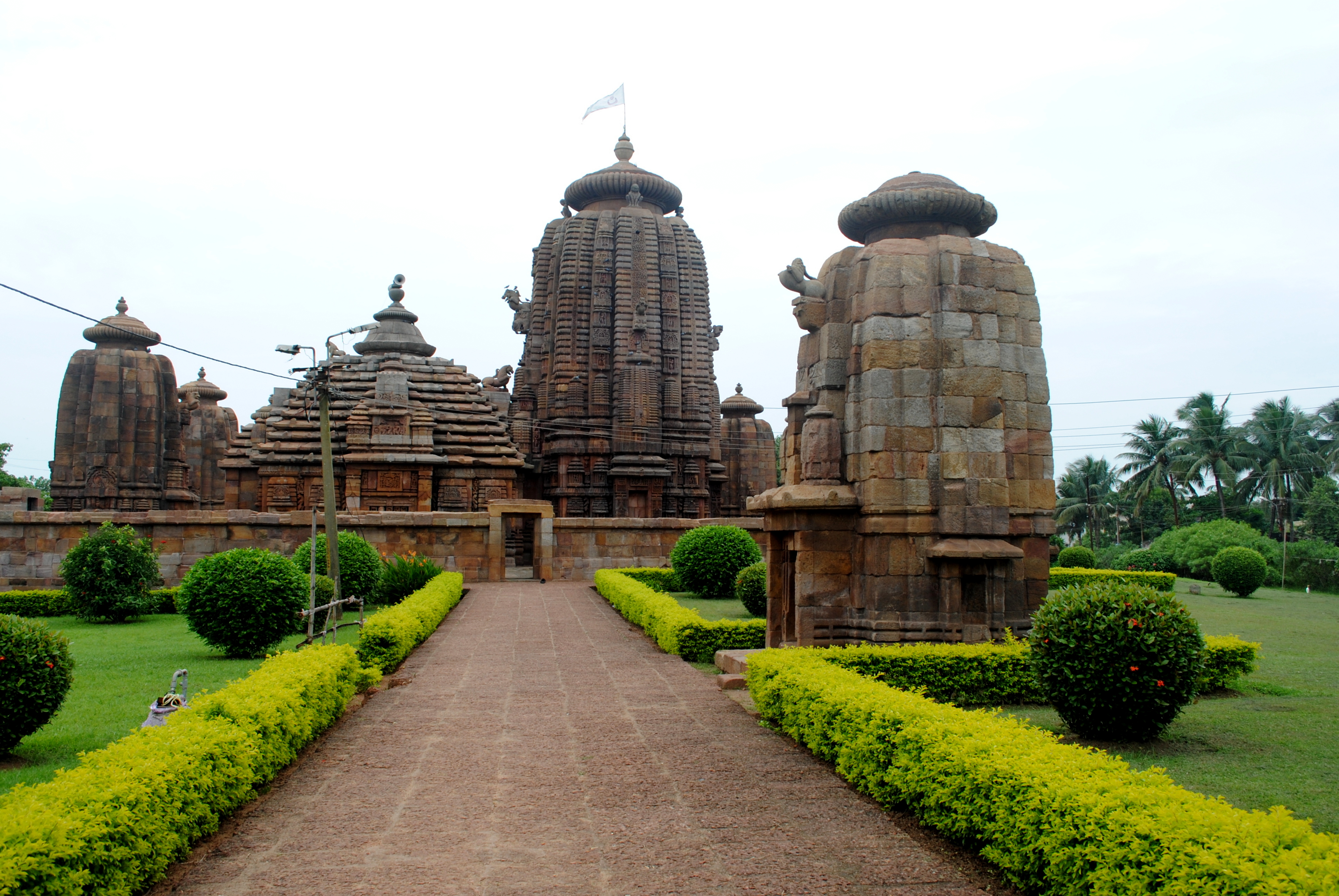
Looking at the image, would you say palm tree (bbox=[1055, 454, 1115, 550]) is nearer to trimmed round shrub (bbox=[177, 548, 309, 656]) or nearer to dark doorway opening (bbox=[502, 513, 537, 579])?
dark doorway opening (bbox=[502, 513, 537, 579])

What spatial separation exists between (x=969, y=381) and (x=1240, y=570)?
61.0 feet

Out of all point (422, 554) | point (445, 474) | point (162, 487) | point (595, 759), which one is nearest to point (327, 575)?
point (422, 554)

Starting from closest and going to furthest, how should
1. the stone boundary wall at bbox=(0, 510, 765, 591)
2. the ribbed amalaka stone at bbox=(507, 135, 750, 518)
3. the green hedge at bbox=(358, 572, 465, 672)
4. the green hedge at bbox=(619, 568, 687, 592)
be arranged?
the green hedge at bbox=(358, 572, 465, 672)
the stone boundary wall at bbox=(0, 510, 765, 591)
the green hedge at bbox=(619, 568, 687, 592)
the ribbed amalaka stone at bbox=(507, 135, 750, 518)

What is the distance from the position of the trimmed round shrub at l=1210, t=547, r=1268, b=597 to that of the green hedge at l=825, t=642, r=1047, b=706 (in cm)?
1863

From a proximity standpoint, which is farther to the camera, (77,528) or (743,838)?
(77,528)

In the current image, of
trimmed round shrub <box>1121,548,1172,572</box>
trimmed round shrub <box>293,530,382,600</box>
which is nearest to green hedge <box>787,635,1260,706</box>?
trimmed round shrub <box>293,530,382,600</box>

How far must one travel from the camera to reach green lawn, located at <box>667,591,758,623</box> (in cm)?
1537

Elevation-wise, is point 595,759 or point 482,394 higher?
point 482,394

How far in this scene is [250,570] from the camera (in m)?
11.4

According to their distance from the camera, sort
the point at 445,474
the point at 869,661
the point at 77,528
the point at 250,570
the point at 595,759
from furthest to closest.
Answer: the point at 445,474 < the point at 77,528 < the point at 250,570 < the point at 869,661 < the point at 595,759

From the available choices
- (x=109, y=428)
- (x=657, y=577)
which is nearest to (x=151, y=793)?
(x=657, y=577)

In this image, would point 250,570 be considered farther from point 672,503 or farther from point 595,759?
point 672,503

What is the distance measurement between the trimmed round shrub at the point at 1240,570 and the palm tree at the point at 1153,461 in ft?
62.8

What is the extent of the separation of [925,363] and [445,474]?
20780 mm
